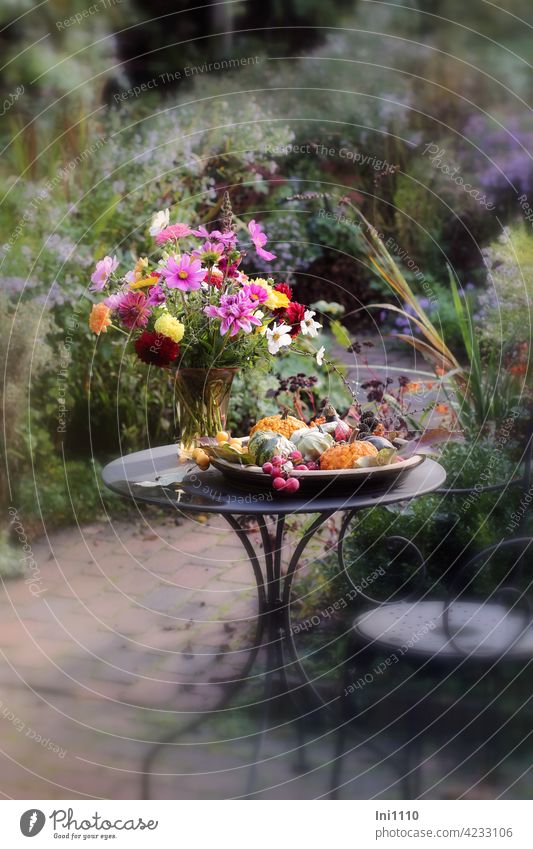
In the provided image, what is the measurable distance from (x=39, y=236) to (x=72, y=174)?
8.9 inches

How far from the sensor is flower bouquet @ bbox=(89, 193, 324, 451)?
1.80 metres

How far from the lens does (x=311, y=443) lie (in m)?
1.74

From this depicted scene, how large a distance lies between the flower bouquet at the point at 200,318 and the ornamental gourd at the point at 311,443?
0.20 metres

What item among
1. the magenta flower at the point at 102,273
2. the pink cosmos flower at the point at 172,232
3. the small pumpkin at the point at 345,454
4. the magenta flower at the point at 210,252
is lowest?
the small pumpkin at the point at 345,454

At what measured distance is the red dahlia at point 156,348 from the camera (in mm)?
1781

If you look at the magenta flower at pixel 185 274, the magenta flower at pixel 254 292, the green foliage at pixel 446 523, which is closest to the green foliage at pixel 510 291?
the green foliage at pixel 446 523

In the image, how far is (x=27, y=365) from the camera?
8.90ft

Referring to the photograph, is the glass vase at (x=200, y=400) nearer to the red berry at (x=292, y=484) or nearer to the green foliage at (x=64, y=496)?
the red berry at (x=292, y=484)

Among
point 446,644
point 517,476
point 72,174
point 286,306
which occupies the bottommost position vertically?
point 446,644

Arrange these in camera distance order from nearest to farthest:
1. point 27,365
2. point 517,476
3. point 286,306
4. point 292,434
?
point 292,434
point 286,306
point 517,476
point 27,365

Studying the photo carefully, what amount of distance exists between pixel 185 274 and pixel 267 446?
373 mm

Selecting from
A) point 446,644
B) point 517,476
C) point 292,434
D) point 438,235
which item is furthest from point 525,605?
point 438,235

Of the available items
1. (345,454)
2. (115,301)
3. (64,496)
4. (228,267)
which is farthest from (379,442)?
(64,496)

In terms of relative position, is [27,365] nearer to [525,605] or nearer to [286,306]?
[286,306]
